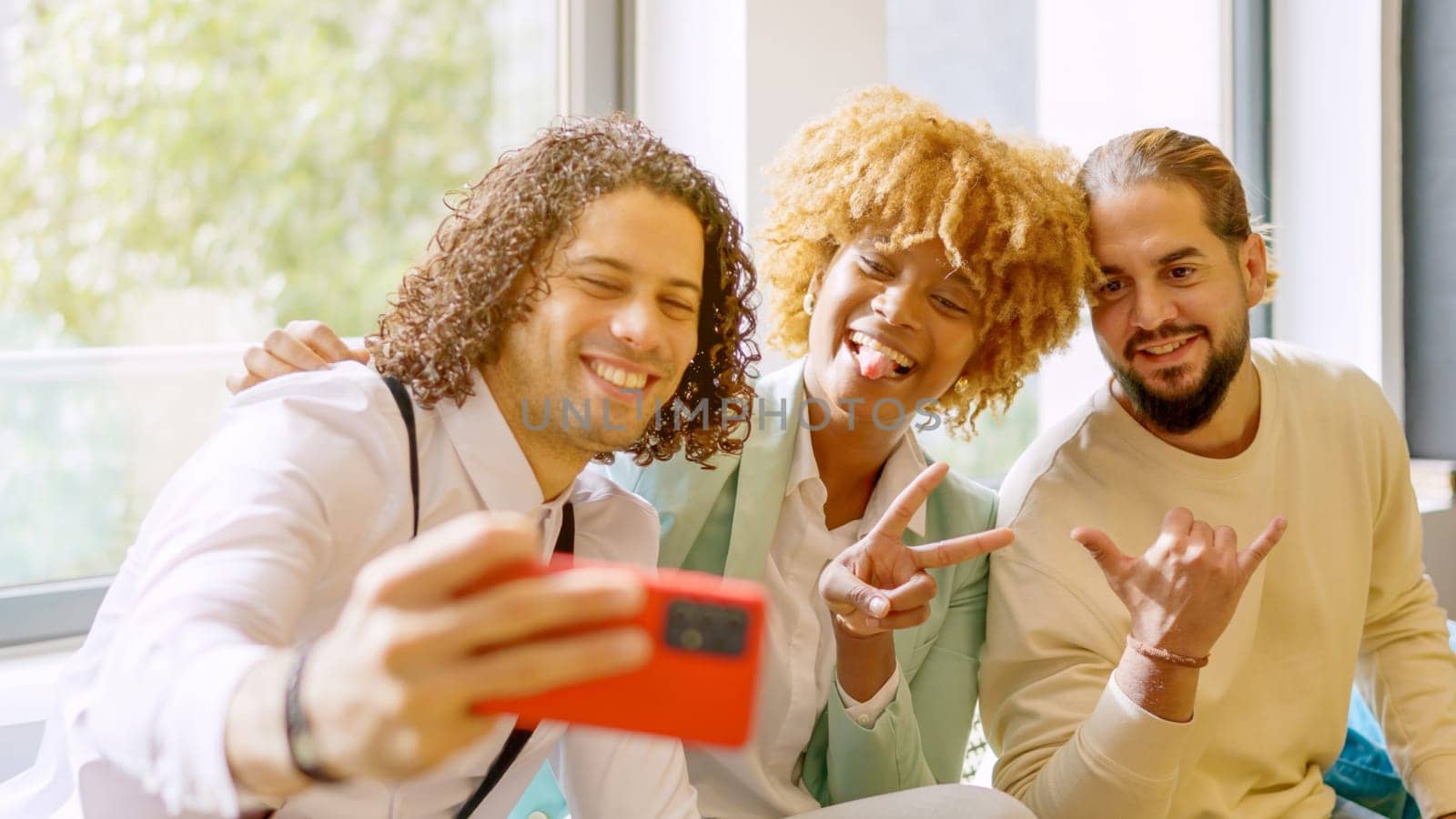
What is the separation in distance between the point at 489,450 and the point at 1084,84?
249 centimetres

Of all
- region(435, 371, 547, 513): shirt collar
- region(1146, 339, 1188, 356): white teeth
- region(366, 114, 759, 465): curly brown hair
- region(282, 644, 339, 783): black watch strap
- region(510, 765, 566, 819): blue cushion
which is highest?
region(366, 114, 759, 465): curly brown hair

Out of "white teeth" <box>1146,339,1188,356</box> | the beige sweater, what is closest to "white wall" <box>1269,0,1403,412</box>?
the beige sweater

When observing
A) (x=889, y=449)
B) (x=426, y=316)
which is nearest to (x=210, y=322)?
(x=426, y=316)

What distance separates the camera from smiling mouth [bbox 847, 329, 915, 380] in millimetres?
1570

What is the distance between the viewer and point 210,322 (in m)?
1.91

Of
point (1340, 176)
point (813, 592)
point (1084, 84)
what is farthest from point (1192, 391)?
point (1340, 176)

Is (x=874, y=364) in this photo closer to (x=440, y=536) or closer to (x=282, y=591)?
(x=282, y=591)

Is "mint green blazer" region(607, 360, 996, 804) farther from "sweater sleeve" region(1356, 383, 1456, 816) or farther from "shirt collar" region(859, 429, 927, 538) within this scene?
"sweater sleeve" region(1356, 383, 1456, 816)

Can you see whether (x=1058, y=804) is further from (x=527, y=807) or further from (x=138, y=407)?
(x=138, y=407)

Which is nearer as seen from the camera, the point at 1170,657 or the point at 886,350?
the point at 1170,657

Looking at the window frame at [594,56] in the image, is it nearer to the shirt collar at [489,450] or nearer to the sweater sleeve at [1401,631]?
the shirt collar at [489,450]

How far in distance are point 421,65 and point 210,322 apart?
58cm

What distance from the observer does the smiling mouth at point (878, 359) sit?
5.15 feet

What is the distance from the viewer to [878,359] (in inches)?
61.8
